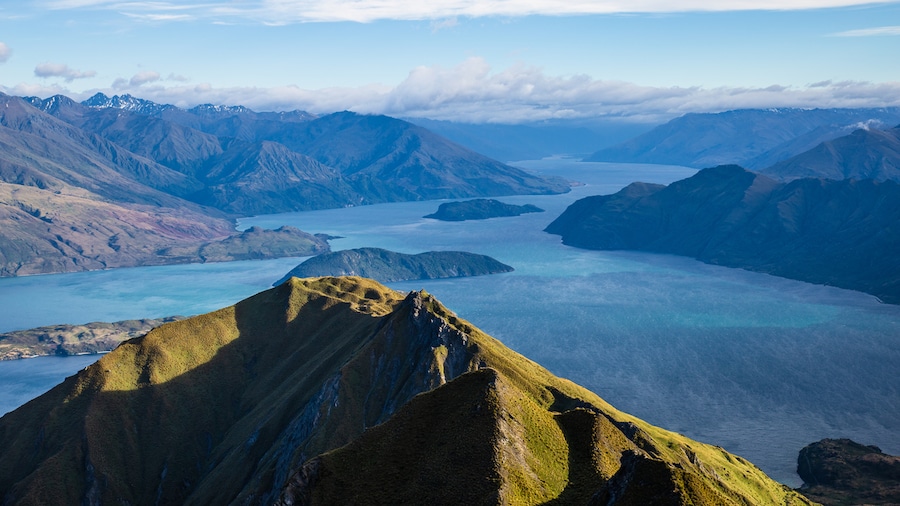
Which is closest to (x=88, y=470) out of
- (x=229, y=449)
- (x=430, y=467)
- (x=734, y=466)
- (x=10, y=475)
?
(x=10, y=475)

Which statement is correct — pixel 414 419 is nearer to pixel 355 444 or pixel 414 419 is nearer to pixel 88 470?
pixel 355 444

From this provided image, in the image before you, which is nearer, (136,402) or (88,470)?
(88,470)

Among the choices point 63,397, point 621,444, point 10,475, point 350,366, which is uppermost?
point 621,444

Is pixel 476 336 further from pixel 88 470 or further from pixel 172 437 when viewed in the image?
pixel 88 470

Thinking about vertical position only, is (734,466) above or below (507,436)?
below

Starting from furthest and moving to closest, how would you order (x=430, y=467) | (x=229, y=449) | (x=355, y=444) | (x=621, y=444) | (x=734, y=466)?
(x=229, y=449) < (x=734, y=466) < (x=621, y=444) < (x=355, y=444) < (x=430, y=467)

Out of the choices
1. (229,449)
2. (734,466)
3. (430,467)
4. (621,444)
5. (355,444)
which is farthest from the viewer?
(229,449)
